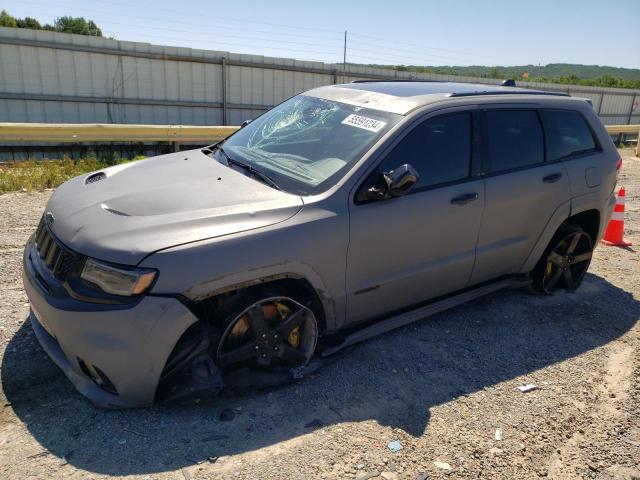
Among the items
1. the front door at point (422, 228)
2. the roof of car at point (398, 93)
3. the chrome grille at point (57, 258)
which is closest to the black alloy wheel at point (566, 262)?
the front door at point (422, 228)

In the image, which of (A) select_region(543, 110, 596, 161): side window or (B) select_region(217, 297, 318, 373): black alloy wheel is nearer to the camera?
(B) select_region(217, 297, 318, 373): black alloy wheel

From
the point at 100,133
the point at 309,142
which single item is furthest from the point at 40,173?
the point at 309,142

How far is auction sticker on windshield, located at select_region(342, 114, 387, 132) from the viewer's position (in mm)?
3533

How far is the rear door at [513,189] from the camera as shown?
399cm

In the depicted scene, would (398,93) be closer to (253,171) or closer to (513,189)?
(513,189)

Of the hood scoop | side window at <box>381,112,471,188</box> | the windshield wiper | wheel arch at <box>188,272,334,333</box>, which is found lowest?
wheel arch at <box>188,272,334,333</box>

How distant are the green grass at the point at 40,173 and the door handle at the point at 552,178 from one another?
22.2 feet

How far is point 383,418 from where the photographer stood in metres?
3.02

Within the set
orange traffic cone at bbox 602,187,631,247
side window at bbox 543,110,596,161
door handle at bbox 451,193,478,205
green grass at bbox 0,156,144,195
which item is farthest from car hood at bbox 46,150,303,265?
orange traffic cone at bbox 602,187,631,247

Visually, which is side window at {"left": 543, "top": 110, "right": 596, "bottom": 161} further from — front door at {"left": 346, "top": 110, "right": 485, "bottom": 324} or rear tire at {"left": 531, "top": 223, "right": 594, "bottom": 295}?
front door at {"left": 346, "top": 110, "right": 485, "bottom": 324}

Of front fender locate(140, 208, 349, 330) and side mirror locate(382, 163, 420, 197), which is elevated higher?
side mirror locate(382, 163, 420, 197)

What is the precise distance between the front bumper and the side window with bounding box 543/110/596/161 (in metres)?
3.49

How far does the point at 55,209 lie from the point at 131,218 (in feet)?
2.35

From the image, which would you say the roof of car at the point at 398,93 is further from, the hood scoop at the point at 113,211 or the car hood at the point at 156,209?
the hood scoop at the point at 113,211
